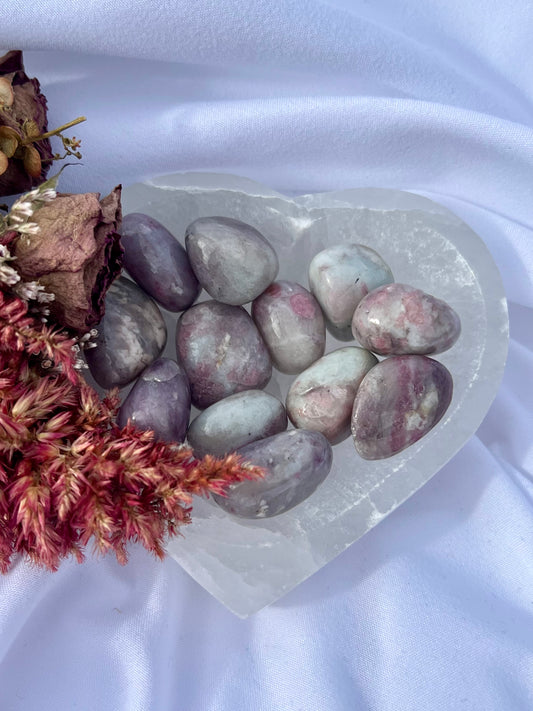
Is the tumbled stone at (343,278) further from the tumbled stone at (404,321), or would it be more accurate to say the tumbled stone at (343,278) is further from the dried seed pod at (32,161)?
the dried seed pod at (32,161)

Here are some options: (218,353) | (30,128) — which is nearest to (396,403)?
(218,353)

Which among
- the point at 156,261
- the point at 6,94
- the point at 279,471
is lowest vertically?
the point at 279,471

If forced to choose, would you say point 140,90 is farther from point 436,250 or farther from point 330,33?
point 436,250

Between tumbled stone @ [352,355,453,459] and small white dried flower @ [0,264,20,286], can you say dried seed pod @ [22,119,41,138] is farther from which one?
tumbled stone @ [352,355,453,459]

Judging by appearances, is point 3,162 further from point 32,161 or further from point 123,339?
point 123,339

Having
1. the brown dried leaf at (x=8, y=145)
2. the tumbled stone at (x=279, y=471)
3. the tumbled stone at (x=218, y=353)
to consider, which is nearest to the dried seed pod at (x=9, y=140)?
the brown dried leaf at (x=8, y=145)

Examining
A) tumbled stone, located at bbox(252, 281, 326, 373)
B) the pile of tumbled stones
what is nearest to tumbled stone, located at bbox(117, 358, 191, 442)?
the pile of tumbled stones
